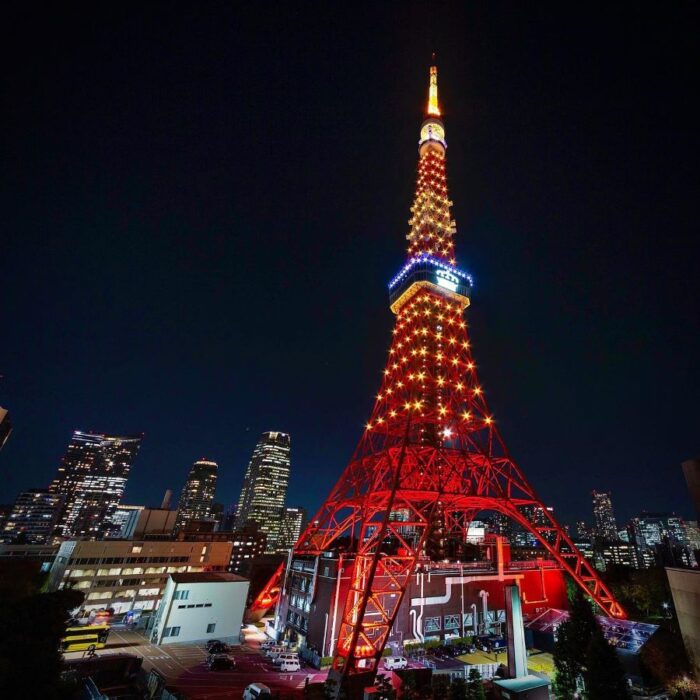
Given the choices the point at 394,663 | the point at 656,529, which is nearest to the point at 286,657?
the point at 394,663

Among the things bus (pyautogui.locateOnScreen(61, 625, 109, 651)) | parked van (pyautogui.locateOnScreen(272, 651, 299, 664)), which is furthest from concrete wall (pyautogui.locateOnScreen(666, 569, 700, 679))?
bus (pyautogui.locateOnScreen(61, 625, 109, 651))

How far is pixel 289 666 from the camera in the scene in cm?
2045

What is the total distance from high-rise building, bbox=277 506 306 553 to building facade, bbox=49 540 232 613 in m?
127

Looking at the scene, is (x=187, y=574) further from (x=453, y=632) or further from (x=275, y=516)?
(x=275, y=516)

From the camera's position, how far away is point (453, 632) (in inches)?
984

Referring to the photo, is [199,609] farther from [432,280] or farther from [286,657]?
[432,280]

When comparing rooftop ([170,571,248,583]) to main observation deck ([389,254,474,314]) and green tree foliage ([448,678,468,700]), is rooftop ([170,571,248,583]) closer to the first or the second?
green tree foliage ([448,678,468,700])

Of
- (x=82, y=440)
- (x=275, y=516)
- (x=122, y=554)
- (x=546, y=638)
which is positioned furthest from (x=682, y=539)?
(x=82, y=440)

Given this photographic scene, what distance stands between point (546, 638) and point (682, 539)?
18682 cm

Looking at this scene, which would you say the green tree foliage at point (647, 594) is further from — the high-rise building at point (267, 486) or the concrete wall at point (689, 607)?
the high-rise building at point (267, 486)

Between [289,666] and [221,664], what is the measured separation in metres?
3.61

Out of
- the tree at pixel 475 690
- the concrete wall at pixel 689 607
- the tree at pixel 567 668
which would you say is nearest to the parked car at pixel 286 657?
the tree at pixel 475 690

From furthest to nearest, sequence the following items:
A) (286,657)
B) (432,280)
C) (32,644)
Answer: (432,280) → (286,657) → (32,644)

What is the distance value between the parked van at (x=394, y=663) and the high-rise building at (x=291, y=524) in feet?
507
